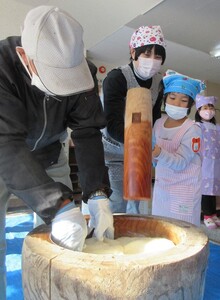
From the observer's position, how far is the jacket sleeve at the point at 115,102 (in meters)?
1.36

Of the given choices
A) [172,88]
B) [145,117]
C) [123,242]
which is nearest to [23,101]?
[145,117]

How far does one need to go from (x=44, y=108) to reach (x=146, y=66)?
2.04 feet

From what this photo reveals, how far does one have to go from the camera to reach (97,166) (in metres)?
1.07

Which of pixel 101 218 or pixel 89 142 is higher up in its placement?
pixel 89 142

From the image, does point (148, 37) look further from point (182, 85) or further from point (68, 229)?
point (68, 229)

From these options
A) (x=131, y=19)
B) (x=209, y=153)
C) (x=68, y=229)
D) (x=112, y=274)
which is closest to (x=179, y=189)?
(x=68, y=229)

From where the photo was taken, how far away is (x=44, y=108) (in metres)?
1.04

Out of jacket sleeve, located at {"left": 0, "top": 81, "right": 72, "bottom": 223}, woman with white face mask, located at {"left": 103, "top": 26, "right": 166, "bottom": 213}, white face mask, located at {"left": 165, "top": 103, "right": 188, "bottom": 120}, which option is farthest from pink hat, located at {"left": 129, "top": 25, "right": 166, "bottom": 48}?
jacket sleeve, located at {"left": 0, "top": 81, "right": 72, "bottom": 223}

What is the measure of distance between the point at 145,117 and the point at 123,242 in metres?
0.44

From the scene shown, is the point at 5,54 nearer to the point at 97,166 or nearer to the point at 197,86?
the point at 97,166

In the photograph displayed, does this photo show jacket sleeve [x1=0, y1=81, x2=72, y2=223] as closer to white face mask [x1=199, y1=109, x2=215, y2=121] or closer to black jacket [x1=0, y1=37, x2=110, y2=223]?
black jacket [x1=0, y1=37, x2=110, y2=223]

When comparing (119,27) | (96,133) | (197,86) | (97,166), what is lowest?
(97,166)

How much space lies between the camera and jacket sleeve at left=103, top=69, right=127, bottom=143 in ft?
4.46

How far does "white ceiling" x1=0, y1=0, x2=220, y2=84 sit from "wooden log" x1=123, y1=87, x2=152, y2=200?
233 centimetres
